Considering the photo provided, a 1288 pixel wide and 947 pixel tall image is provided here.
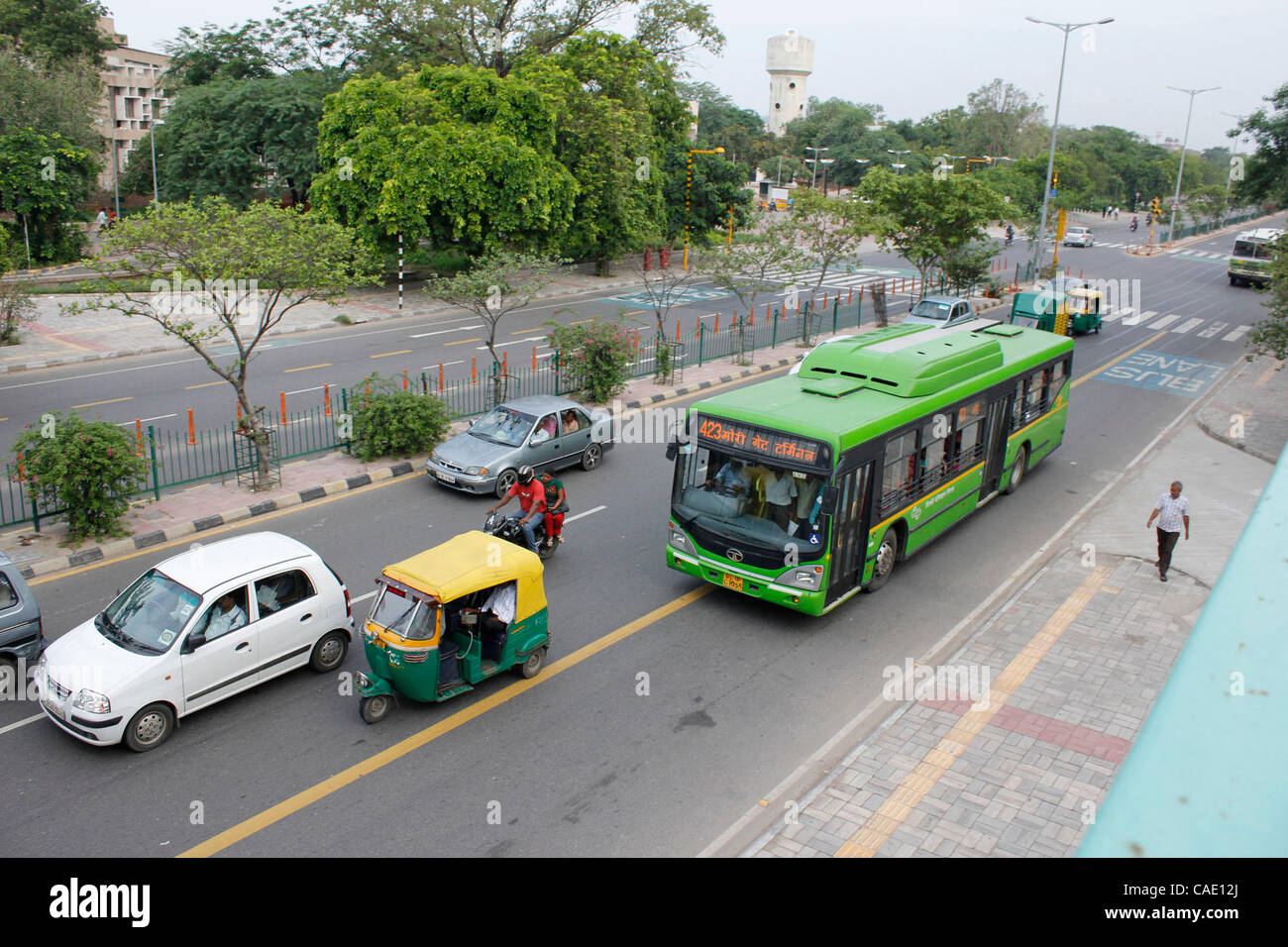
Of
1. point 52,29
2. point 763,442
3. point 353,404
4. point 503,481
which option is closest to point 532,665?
point 763,442

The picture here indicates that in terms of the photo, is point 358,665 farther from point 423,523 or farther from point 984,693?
point 984,693

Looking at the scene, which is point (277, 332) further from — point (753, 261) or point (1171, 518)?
point (1171, 518)

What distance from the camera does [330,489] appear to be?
1580 cm

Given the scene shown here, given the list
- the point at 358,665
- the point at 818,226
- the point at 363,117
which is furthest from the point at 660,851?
the point at 363,117

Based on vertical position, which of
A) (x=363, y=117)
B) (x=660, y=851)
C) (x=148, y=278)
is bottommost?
(x=660, y=851)

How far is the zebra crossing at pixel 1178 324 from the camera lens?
3500 centimetres

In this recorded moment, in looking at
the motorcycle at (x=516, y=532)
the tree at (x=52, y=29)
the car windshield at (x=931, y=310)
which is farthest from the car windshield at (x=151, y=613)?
the tree at (x=52, y=29)

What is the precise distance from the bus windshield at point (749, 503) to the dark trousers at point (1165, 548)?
534cm

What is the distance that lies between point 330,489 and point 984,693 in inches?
417

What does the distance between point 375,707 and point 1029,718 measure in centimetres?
659

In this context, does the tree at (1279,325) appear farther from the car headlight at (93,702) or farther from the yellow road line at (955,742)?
the car headlight at (93,702)

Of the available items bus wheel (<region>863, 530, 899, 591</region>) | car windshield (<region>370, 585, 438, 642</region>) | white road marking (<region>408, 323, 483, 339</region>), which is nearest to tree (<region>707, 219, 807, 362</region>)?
white road marking (<region>408, 323, 483, 339</region>)

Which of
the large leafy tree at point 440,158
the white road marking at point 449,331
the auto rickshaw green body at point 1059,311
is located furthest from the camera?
the large leafy tree at point 440,158

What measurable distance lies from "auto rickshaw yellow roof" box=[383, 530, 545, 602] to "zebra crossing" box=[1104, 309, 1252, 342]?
3275 cm
